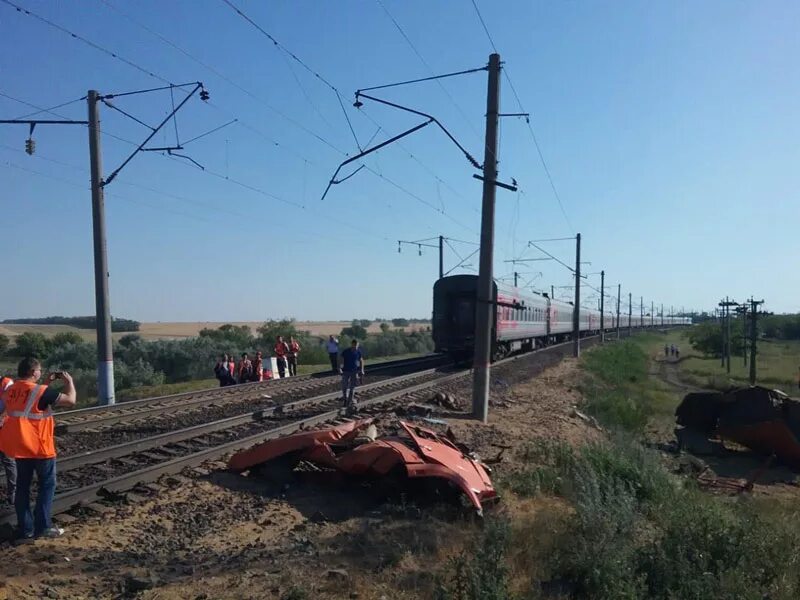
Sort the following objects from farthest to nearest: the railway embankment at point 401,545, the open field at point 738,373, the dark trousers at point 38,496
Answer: the open field at point 738,373 → the dark trousers at point 38,496 → the railway embankment at point 401,545

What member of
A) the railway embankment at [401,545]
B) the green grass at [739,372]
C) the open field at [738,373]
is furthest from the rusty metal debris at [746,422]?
the green grass at [739,372]

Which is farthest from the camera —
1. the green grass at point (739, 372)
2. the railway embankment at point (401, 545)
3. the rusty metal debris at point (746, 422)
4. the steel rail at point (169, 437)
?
the green grass at point (739, 372)

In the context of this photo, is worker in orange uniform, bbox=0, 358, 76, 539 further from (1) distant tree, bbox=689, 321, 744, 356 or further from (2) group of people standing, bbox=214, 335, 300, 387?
(1) distant tree, bbox=689, 321, 744, 356

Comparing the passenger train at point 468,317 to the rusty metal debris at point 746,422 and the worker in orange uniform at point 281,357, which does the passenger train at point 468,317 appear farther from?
the rusty metal debris at point 746,422

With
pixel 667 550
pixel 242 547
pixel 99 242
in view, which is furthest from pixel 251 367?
pixel 667 550

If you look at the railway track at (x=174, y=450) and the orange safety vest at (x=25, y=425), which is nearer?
the orange safety vest at (x=25, y=425)

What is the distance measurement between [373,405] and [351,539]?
373 inches

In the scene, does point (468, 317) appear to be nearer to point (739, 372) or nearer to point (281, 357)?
point (281, 357)

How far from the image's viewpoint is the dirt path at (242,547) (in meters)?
5.43

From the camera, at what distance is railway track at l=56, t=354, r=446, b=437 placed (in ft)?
44.3

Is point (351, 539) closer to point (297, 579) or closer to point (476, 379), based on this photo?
point (297, 579)

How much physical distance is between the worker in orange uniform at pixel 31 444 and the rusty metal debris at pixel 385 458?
2.97m

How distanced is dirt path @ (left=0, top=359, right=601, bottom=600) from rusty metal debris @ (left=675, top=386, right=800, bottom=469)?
10.9 metres

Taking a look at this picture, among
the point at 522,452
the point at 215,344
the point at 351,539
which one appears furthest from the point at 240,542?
the point at 215,344
